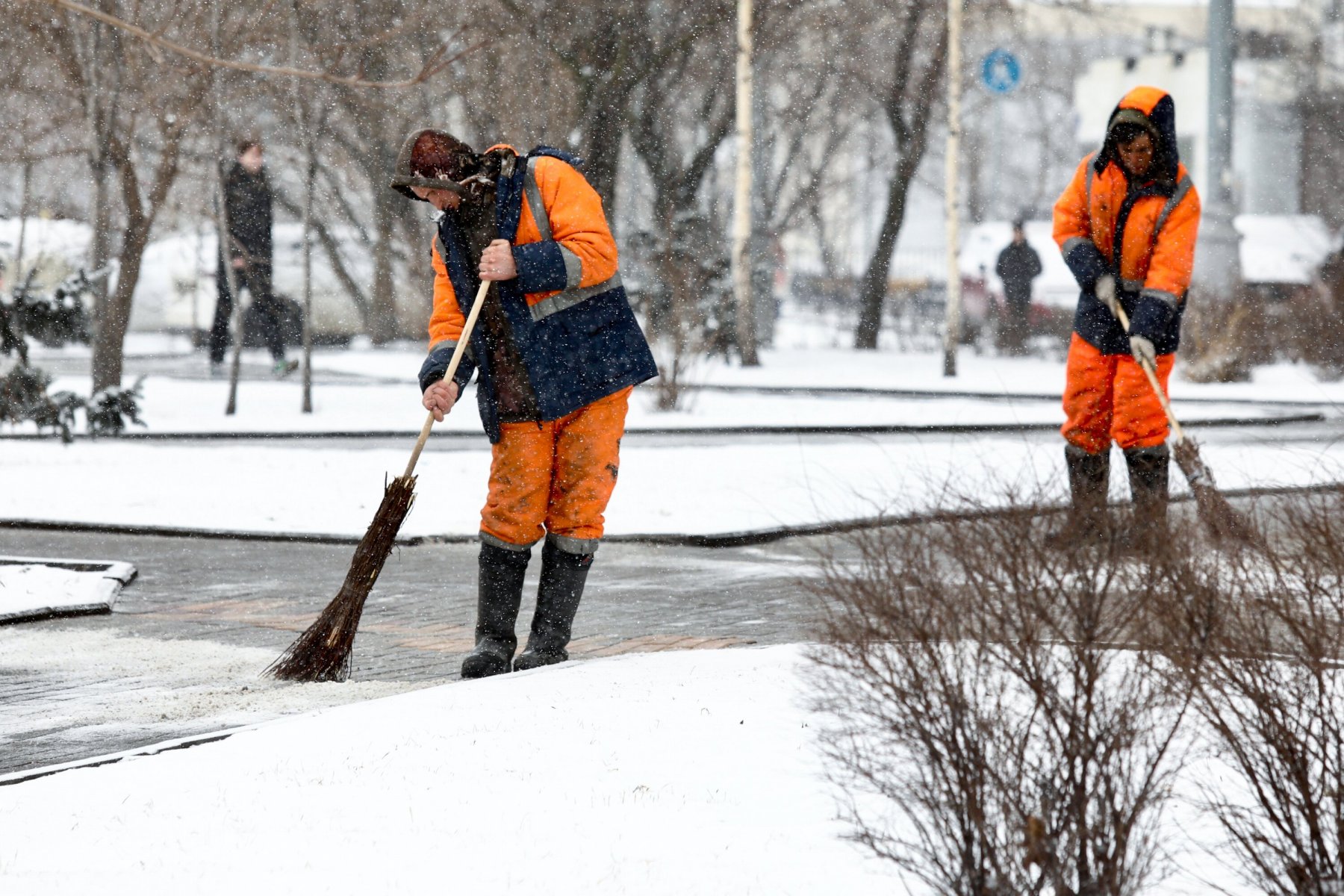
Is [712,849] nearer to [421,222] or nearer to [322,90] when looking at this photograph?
[322,90]

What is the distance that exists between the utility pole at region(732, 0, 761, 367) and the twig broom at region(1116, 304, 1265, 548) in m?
14.9

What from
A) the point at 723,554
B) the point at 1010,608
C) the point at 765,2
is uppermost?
the point at 765,2

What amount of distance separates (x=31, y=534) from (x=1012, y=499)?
732 centimetres

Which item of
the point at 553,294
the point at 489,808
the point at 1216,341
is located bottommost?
the point at 489,808

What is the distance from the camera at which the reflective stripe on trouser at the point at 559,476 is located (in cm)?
593

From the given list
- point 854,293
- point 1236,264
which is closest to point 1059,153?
point 854,293

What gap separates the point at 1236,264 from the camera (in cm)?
2353

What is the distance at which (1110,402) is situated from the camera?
823 cm

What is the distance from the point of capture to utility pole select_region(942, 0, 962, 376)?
22234 mm

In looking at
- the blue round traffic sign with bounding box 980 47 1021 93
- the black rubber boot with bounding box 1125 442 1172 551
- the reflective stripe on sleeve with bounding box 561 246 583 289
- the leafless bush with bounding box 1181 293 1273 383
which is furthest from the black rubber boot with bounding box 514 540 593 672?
the blue round traffic sign with bounding box 980 47 1021 93

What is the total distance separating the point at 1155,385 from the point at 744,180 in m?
15.7

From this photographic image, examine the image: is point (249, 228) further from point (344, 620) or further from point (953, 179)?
point (344, 620)

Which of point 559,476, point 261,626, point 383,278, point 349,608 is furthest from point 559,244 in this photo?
point 383,278

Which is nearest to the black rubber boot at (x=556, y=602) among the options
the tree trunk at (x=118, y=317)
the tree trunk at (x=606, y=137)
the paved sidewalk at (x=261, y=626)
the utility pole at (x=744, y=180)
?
the paved sidewalk at (x=261, y=626)
